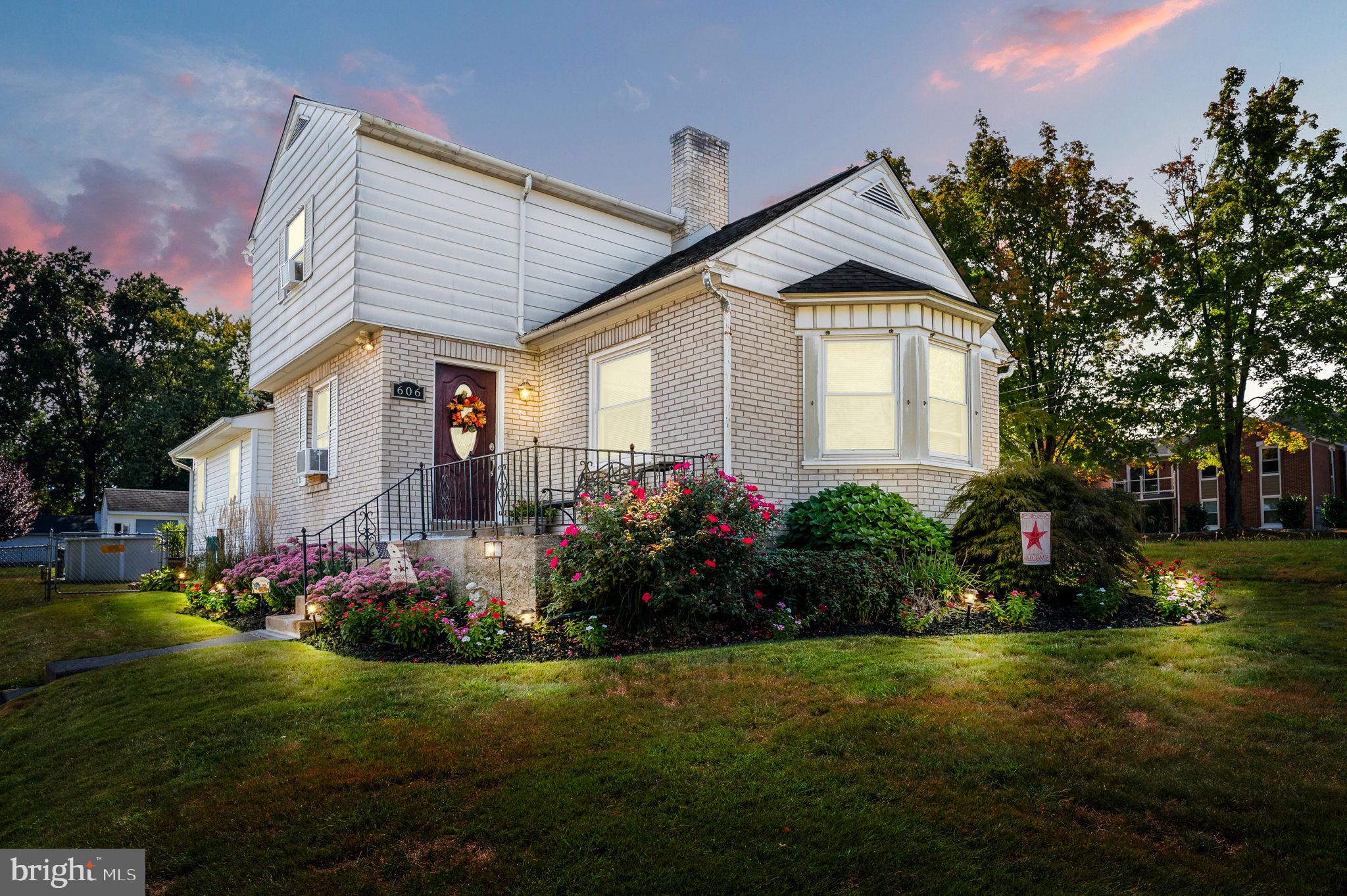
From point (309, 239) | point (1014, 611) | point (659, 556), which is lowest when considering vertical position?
point (1014, 611)

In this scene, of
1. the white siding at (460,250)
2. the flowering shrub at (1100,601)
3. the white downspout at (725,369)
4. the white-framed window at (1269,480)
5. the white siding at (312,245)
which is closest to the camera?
the flowering shrub at (1100,601)

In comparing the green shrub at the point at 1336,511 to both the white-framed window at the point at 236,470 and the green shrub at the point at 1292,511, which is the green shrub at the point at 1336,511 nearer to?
the green shrub at the point at 1292,511

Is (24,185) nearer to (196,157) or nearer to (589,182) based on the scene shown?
(196,157)

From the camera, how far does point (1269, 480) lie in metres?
29.5

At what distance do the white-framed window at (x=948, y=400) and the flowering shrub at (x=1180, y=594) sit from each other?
2652 millimetres

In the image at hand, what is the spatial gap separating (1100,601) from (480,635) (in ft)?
19.9

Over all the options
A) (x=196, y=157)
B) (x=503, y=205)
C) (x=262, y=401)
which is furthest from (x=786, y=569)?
(x=262, y=401)

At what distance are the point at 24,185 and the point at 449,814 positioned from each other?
20.7 m

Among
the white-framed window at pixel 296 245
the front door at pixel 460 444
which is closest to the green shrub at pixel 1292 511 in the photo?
the front door at pixel 460 444

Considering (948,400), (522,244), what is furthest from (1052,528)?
(522,244)

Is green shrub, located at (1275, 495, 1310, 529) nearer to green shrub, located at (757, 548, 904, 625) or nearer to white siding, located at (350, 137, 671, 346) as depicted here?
green shrub, located at (757, 548, 904, 625)

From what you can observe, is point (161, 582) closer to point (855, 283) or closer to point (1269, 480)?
point (855, 283)

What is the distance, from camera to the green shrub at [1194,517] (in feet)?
86.2

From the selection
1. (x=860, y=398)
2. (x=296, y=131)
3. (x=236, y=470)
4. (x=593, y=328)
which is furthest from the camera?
(x=236, y=470)
